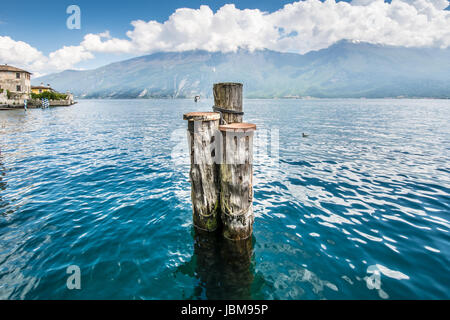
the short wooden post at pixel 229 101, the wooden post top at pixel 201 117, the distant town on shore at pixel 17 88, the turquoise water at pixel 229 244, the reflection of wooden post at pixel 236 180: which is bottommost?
the turquoise water at pixel 229 244

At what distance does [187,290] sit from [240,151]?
3689 mm

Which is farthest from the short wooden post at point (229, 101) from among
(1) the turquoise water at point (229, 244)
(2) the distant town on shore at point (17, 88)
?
(2) the distant town on shore at point (17, 88)

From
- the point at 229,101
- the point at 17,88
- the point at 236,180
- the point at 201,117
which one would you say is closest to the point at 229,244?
the point at 236,180

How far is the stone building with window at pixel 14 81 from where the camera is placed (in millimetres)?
80188

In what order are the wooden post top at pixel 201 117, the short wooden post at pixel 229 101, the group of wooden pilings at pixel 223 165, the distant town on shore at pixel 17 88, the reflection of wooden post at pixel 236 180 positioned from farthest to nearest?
the distant town on shore at pixel 17 88
the short wooden post at pixel 229 101
the wooden post top at pixel 201 117
the group of wooden pilings at pixel 223 165
the reflection of wooden post at pixel 236 180

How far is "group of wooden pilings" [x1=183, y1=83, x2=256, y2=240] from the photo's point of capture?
5.27m

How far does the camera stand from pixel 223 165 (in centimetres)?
557

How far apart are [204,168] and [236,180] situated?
100 centimetres

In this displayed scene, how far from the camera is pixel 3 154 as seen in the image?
17.4m

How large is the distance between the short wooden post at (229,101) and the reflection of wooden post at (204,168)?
0.45 metres

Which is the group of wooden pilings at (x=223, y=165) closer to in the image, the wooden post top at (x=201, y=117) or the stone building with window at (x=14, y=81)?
the wooden post top at (x=201, y=117)

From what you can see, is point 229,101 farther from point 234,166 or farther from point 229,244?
point 229,244

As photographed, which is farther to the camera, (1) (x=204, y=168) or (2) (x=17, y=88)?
(2) (x=17, y=88)
